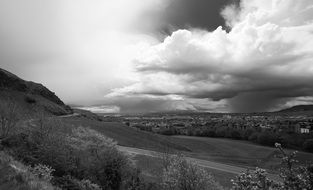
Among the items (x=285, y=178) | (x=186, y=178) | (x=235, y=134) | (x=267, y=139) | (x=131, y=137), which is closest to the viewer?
(x=285, y=178)

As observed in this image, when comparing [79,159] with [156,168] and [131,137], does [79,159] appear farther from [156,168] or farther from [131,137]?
[131,137]

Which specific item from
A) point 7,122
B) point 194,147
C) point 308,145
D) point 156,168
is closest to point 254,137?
point 308,145

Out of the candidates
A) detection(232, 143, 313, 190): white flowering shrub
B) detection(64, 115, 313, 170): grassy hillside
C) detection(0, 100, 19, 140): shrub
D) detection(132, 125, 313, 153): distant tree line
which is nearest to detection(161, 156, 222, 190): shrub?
detection(0, 100, 19, 140): shrub

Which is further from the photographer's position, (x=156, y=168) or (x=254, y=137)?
(x=254, y=137)

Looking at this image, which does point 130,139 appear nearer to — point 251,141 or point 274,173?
point 274,173

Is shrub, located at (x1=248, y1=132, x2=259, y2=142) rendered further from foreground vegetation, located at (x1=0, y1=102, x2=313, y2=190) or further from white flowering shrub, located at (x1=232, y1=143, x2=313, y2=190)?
white flowering shrub, located at (x1=232, y1=143, x2=313, y2=190)

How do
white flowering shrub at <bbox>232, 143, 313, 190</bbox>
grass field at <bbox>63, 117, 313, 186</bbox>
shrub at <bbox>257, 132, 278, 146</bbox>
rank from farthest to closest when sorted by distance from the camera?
shrub at <bbox>257, 132, 278, 146</bbox> → grass field at <bbox>63, 117, 313, 186</bbox> → white flowering shrub at <bbox>232, 143, 313, 190</bbox>

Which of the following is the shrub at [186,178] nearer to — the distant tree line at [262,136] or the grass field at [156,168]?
the grass field at [156,168]

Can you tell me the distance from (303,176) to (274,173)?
6201 cm

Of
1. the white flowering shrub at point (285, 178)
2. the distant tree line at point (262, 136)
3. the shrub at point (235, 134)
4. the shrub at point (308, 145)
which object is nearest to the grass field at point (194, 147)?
the distant tree line at point (262, 136)

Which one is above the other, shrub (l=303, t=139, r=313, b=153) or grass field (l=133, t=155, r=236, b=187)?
shrub (l=303, t=139, r=313, b=153)

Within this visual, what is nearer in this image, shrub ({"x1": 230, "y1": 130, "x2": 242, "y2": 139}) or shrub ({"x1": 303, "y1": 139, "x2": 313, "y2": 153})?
shrub ({"x1": 303, "y1": 139, "x2": 313, "y2": 153})

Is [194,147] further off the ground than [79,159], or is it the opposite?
[79,159]

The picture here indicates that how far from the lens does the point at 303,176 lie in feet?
37.5
